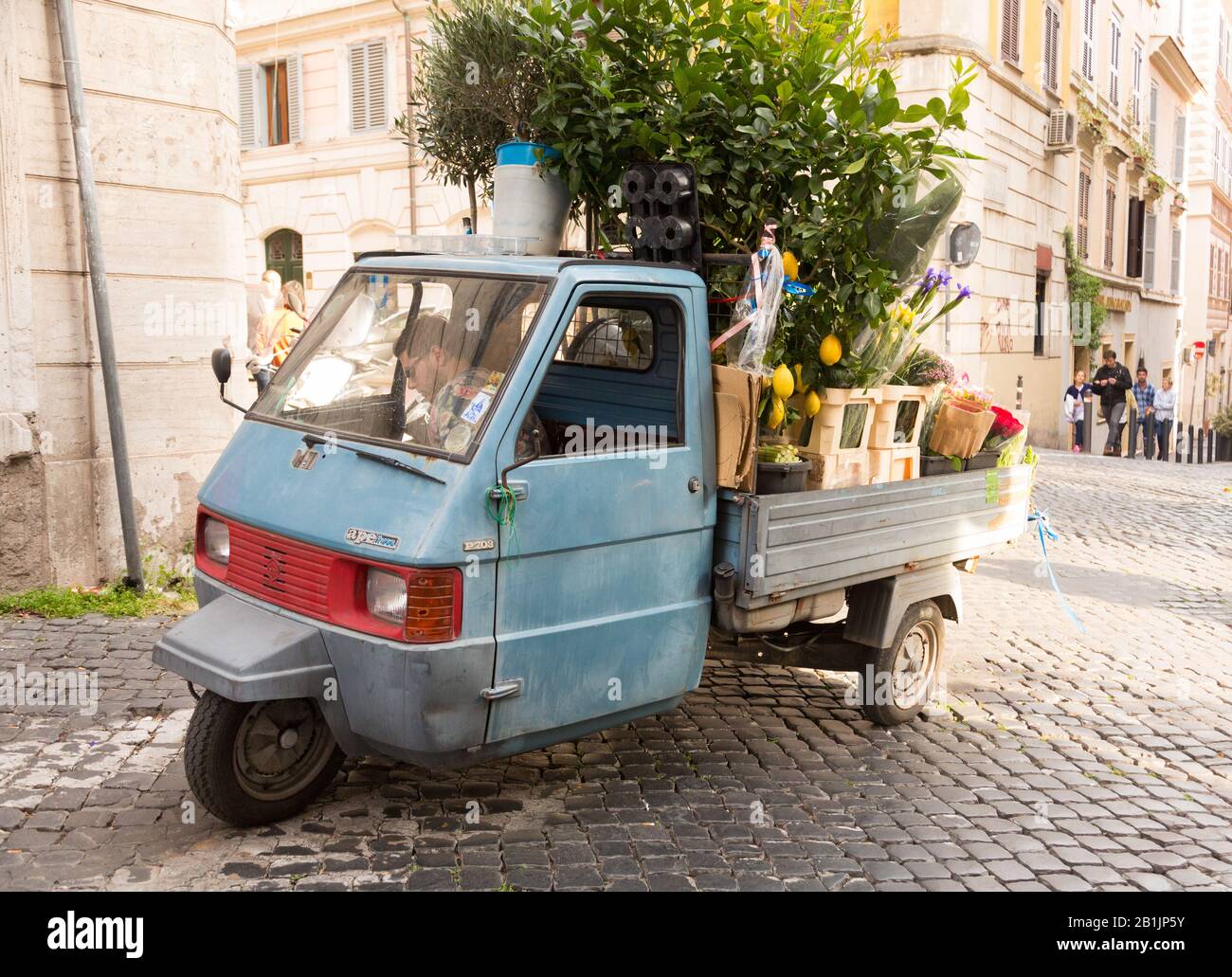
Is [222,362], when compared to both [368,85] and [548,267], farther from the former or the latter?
[368,85]

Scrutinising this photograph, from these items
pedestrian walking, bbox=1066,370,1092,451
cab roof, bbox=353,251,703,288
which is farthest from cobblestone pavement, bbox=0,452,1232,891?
pedestrian walking, bbox=1066,370,1092,451

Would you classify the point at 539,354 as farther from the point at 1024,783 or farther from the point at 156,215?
the point at 156,215

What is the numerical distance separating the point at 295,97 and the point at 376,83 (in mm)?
2248

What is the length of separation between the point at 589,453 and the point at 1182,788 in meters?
3.02

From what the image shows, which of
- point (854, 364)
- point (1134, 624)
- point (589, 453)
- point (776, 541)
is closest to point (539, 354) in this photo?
point (589, 453)

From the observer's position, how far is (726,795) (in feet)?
16.0

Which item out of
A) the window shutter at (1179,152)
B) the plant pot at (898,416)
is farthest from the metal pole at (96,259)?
the window shutter at (1179,152)

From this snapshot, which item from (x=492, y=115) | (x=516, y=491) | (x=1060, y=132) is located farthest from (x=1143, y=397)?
(x=516, y=491)

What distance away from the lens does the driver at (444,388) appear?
4.19m

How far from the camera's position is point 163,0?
797 centimetres

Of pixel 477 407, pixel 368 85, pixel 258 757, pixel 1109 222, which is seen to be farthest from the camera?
pixel 1109 222

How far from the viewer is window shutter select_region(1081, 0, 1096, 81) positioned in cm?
2489

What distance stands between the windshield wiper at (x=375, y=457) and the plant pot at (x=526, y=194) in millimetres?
1415

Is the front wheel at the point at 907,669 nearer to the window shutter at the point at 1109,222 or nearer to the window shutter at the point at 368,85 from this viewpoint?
the window shutter at the point at 368,85
